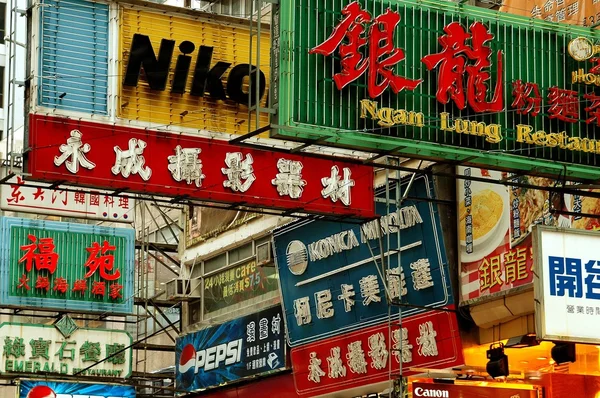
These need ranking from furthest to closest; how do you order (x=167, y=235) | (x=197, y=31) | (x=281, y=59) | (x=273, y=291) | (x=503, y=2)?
(x=167, y=235)
(x=273, y=291)
(x=503, y=2)
(x=197, y=31)
(x=281, y=59)

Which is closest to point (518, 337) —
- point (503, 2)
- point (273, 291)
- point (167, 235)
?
point (503, 2)

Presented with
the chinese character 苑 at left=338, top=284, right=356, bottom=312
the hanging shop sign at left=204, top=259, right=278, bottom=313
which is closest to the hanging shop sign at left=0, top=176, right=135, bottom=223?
the hanging shop sign at left=204, top=259, right=278, bottom=313

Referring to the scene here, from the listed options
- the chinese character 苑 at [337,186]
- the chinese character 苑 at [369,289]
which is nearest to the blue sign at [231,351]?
the chinese character 苑 at [369,289]

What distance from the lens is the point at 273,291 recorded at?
28.6 meters

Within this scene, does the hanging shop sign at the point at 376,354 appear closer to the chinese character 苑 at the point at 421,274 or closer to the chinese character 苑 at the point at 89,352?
the chinese character 苑 at the point at 421,274

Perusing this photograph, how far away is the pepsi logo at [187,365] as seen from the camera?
30.9 metres

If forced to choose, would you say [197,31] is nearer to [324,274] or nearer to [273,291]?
[324,274]

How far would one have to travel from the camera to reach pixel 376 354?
965 inches

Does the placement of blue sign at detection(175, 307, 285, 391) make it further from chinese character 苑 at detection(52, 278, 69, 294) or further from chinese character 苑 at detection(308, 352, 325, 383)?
chinese character 苑 at detection(52, 278, 69, 294)

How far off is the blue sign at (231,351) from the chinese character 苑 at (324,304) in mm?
1648

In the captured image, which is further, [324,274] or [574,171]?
[324,274]

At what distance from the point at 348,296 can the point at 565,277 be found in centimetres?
1020

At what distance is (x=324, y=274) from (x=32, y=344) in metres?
7.81

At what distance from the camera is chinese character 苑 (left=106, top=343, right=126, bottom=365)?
31.2 metres
